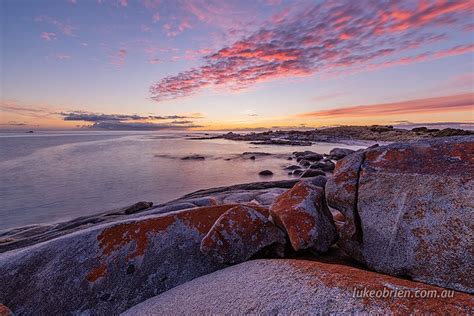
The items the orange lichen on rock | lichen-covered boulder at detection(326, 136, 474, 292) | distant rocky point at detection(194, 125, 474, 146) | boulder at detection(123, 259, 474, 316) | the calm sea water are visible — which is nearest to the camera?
A: boulder at detection(123, 259, 474, 316)

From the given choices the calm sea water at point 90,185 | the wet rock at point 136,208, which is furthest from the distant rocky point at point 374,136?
the wet rock at point 136,208

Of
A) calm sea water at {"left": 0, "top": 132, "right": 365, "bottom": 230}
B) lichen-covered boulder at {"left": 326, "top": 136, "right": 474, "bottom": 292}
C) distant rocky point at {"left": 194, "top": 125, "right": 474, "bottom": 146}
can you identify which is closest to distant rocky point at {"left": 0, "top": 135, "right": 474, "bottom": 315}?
lichen-covered boulder at {"left": 326, "top": 136, "right": 474, "bottom": 292}

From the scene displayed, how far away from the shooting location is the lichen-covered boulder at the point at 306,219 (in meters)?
4.01

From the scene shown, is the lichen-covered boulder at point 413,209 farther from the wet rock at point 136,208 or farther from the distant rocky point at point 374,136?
the distant rocky point at point 374,136

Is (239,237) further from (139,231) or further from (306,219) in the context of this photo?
(139,231)

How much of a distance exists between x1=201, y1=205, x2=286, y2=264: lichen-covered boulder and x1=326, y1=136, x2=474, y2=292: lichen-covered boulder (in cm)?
121

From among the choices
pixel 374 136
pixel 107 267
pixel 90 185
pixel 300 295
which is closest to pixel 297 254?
pixel 300 295

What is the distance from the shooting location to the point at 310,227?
4.05 metres

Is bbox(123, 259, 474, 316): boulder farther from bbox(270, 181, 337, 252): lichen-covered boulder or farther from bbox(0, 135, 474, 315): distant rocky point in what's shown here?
bbox(270, 181, 337, 252): lichen-covered boulder

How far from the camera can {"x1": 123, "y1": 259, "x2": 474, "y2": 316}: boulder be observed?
7.28 feet

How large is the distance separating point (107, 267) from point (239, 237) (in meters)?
2.19

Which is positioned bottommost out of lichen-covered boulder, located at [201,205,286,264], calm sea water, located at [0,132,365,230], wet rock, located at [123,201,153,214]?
calm sea water, located at [0,132,365,230]

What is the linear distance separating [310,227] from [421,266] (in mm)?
1468

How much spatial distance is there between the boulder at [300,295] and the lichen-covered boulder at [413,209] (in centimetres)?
80
